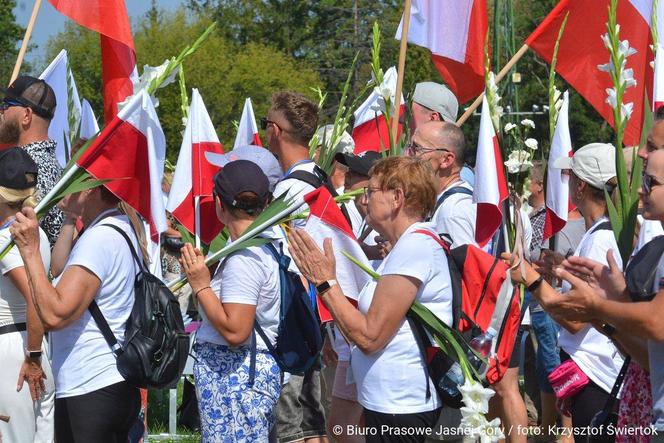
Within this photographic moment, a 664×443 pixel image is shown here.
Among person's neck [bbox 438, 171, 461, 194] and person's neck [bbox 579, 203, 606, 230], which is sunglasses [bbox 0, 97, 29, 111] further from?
person's neck [bbox 579, 203, 606, 230]

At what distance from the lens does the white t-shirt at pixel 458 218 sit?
5332mm

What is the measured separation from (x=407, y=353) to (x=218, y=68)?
1951 inches

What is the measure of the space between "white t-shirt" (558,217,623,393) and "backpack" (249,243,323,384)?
1.15 metres

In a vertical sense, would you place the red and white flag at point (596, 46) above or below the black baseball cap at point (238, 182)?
above

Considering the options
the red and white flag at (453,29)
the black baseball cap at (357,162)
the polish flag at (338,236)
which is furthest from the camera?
the red and white flag at (453,29)

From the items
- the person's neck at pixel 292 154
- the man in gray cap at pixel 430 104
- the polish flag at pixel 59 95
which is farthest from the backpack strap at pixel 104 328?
the polish flag at pixel 59 95

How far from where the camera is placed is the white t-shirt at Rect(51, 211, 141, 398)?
447 cm

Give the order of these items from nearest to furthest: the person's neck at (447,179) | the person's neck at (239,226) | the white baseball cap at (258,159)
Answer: the person's neck at (239,226)
the white baseball cap at (258,159)
the person's neck at (447,179)

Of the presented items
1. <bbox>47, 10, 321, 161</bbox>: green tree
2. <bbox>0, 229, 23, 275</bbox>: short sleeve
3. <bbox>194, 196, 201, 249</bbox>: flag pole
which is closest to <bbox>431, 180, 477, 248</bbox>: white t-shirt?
<bbox>194, 196, 201, 249</bbox>: flag pole

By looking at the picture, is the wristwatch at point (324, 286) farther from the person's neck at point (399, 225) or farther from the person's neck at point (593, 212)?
the person's neck at point (593, 212)

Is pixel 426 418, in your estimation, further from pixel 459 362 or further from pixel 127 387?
pixel 127 387

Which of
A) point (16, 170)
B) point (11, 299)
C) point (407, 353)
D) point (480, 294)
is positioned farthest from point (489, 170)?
point (11, 299)

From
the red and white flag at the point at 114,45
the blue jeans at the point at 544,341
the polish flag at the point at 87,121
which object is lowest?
the blue jeans at the point at 544,341

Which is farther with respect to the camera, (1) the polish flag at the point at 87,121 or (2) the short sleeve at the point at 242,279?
(1) the polish flag at the point at 87,121
